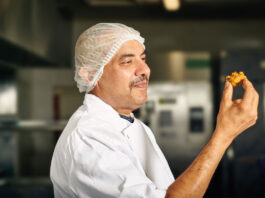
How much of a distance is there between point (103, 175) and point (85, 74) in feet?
1.32

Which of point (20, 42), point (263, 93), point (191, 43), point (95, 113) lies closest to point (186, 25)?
point (191, 43)

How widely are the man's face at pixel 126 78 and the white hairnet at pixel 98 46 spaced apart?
20 millimetres

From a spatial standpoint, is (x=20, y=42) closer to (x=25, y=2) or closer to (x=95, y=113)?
(x=25, y=2)

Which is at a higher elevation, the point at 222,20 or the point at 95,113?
the point at 222,20

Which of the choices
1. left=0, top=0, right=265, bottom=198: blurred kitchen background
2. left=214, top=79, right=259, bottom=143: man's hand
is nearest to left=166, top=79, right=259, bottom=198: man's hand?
left=214, top=79, right=259, bottom=143: man's hand

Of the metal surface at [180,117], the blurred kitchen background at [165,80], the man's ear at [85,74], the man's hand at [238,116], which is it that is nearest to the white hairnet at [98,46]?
the man's ear at [85,74]

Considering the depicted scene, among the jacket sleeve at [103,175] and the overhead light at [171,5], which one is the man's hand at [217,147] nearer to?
the jacket sleeve at [103,175]

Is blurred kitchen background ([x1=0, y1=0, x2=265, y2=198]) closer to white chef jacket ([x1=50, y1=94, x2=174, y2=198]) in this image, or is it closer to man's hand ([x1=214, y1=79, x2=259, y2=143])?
white chef jacket ([x1=50, y1=94, x2=174, y2=198])

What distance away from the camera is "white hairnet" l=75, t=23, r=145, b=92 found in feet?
3.55

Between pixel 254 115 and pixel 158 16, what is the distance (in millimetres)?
3742

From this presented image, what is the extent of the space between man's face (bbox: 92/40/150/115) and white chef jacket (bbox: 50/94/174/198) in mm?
45

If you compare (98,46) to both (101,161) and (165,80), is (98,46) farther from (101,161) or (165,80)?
(165,80)

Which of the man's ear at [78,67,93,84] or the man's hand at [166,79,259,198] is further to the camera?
the man's ear at [78,67,93,84]

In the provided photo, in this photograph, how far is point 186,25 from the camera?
15.4 ft
